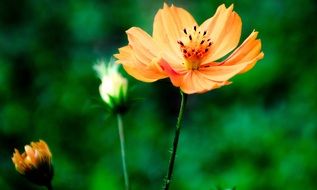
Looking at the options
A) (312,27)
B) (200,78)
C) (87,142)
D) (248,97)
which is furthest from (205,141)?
(200,78)

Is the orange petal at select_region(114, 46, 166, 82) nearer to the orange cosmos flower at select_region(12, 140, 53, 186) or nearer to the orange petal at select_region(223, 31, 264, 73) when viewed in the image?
the orange petal at select_region(223, 31, 264, 73)

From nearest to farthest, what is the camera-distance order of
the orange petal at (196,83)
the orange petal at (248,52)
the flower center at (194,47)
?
the orange petal at (196,83)
the orange petal at (248,52)
the flower center at (194,47)

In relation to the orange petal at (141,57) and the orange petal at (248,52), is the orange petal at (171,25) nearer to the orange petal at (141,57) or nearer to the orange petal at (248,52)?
the orange petal at (141,57)

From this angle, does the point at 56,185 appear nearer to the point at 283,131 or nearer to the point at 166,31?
the point at 283,131

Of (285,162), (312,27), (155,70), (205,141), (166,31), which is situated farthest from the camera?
(312,27)

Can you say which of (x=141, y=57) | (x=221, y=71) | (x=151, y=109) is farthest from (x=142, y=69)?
(x=151, y=109)

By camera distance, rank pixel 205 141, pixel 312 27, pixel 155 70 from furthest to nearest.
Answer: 1. pixel 312 27
2. pixel 205 141
3. pixel 155 70

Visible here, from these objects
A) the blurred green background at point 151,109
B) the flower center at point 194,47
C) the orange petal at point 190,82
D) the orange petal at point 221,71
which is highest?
the blurred green background at point 151,109

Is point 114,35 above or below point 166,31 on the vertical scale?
above

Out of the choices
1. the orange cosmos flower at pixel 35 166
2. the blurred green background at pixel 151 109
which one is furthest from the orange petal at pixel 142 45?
the blurred green background at pixel 151 109

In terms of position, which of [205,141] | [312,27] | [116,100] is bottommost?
[116,100]
